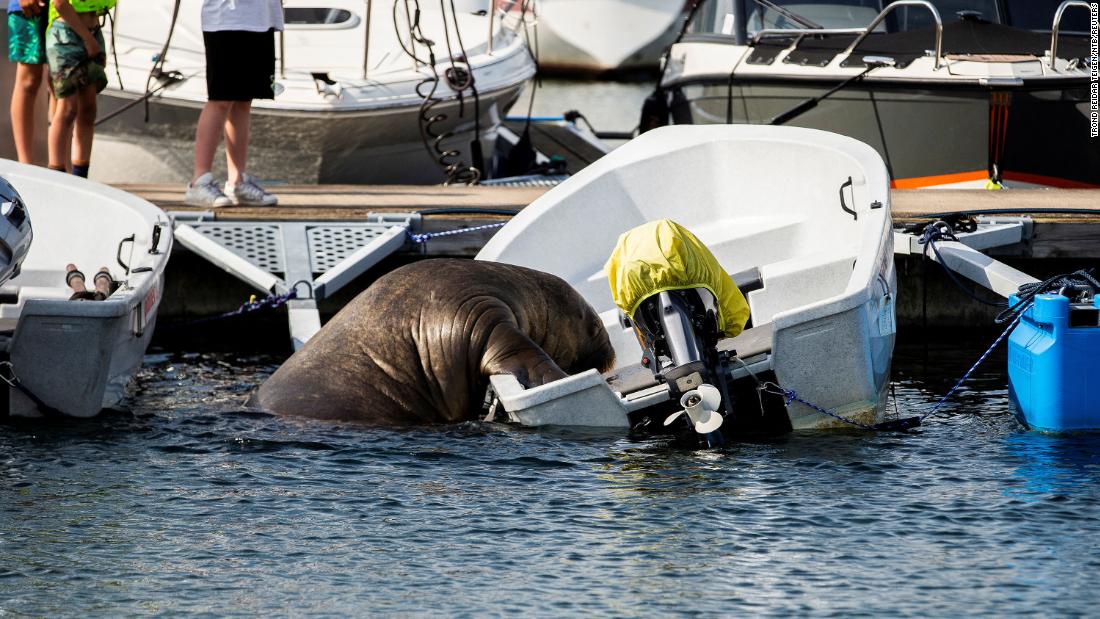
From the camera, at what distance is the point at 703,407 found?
6246 mm

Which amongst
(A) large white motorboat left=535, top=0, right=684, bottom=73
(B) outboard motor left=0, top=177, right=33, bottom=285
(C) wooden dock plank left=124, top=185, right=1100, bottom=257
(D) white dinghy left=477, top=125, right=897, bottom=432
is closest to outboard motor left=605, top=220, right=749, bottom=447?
(D) white dinghy left=477, top=125, right=897, bottom=432

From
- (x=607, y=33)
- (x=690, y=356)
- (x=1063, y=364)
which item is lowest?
(x=607, y=33)

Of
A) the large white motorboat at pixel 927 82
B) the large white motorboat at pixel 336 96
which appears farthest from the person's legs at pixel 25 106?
the large white motorboat at pixel 927 82

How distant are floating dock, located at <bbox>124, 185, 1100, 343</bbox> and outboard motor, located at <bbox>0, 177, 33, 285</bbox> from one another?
2606mm

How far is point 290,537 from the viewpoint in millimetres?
5574

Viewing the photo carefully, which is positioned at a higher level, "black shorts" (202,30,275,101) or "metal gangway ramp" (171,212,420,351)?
"black shorts" (202,30,275,101)

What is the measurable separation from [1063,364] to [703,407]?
64.7 inches

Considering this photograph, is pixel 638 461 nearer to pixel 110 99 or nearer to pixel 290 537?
pixel 290 537

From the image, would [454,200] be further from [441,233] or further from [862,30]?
[862,30]

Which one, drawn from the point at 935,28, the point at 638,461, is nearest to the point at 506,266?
the point at 638,461

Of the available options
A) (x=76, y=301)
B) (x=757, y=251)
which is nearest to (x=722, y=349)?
(x=757, y=251)

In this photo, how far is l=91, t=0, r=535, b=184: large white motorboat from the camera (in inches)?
497

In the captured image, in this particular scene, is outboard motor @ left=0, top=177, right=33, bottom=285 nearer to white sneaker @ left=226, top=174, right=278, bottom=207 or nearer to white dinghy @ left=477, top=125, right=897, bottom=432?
white dinghy @ left=477, top=125, right=897, bottom=432

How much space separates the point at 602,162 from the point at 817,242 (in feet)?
4.39
